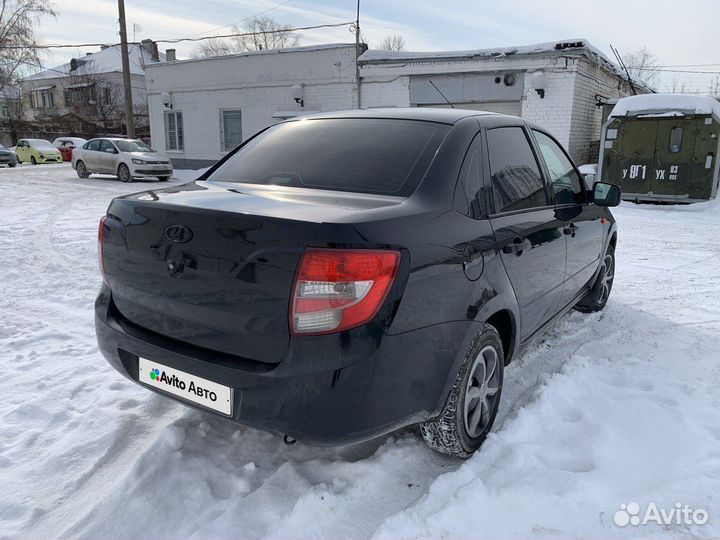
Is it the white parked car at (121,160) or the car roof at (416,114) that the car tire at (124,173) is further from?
the car roof at (416,114)

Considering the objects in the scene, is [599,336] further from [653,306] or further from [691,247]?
[691,247]

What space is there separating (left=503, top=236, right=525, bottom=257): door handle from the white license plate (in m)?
1.47

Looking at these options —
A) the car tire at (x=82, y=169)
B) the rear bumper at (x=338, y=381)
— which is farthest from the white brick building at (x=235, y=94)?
the rear bumper at (x=338, y=381)

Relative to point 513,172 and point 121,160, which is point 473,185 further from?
point 121,160

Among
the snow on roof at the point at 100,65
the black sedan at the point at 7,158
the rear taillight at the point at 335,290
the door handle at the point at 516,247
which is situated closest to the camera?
the rear taillight at the point at 335,290

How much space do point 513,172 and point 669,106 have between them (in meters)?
11.4

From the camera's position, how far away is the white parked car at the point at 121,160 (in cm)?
1752

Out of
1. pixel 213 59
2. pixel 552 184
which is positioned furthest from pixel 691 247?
pixel 213 59

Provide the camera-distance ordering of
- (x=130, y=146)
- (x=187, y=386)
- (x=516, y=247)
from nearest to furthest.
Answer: (x=187, y=386) < (x=516, y=247) < (x=130, y=146)

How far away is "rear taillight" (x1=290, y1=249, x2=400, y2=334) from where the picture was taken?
6.01 ft

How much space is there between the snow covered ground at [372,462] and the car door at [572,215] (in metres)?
0.54

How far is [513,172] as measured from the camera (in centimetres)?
298

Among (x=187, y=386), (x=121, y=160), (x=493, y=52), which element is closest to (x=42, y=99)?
(x=121, y=160)

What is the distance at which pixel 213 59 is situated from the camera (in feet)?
67.7
